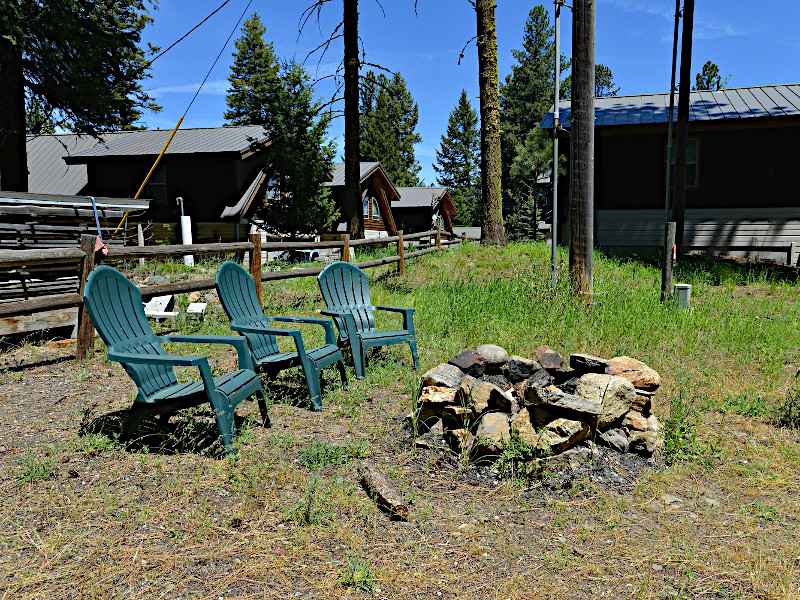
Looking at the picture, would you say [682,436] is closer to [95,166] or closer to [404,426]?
[404,426]

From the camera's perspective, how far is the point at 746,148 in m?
15.6

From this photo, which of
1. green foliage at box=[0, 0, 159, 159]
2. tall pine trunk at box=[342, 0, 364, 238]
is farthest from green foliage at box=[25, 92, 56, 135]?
tall pine trunk at box=[342, 0, 364, 238]

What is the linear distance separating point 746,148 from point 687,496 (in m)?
14.9

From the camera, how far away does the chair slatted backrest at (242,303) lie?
5.02m

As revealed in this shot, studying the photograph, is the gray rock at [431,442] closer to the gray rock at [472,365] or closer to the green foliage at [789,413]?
the gray rock at [472,365]

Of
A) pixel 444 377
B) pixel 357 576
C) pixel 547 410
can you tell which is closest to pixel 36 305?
pixel 444 377

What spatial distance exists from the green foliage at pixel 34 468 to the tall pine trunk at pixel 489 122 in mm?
12641

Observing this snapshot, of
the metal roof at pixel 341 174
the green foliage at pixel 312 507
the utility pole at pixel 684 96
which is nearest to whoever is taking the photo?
the green foliage at pixel 312 507

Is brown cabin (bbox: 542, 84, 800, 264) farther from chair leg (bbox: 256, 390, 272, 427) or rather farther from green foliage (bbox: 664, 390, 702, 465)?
chair leg (bbox: 256, 390, 272, 427)

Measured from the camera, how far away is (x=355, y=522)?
10.7ft

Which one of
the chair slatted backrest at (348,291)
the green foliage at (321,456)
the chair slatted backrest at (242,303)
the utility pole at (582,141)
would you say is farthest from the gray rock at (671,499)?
the utility pole at (582,141)

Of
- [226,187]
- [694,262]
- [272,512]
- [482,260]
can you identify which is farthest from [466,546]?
[226,187]

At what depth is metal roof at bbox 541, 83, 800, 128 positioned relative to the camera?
15.2 m

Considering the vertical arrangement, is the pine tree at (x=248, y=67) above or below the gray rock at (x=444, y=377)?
above
